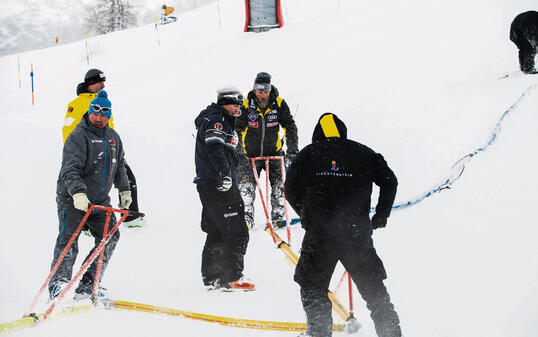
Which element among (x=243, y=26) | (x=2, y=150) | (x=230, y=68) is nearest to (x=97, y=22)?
(x=243, y=26)

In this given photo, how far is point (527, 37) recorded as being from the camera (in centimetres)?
830

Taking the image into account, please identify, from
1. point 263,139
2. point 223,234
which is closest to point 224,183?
point 223,234

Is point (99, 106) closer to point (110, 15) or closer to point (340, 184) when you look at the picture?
point (340, 184)

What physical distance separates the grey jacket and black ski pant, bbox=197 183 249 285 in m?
0.84

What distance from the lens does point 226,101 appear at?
4.18 metres

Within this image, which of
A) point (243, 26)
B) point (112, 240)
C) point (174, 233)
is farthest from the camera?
point (243, 26)

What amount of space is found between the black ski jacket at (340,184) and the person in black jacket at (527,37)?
7.29 meters

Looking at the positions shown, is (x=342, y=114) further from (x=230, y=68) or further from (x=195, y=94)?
(x=230, y=68)

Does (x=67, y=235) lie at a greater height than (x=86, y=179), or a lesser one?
lesser

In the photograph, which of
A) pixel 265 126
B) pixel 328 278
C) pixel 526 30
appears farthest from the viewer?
pixel 526 30

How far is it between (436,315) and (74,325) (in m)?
2.75

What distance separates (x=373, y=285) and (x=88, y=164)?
2529mm

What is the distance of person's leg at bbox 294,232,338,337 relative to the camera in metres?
2.81

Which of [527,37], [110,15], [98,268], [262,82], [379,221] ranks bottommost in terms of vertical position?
[98,268]
